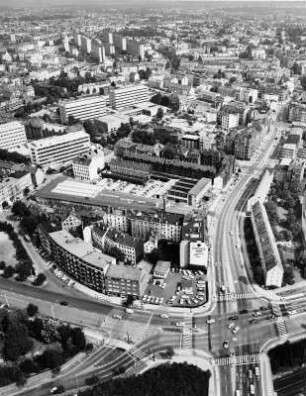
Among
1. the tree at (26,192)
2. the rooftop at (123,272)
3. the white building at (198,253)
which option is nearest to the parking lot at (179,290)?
the white building at (198,253)

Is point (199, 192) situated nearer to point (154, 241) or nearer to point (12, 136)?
point (154, 241)

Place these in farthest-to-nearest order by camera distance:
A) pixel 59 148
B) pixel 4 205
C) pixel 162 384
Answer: pixel 59 148
pixel 4 205
pixel 162 384

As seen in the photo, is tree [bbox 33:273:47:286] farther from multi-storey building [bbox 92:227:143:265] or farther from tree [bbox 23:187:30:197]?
tree [bbox 23:187:30:197]

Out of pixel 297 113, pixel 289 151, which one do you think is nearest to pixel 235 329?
pixel 289 151

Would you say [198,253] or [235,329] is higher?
[198,253]

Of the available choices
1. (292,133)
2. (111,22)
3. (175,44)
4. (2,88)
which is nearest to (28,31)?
(111,22)

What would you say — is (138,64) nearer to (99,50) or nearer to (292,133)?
(99,50)

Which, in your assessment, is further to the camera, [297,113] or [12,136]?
[297,113]
